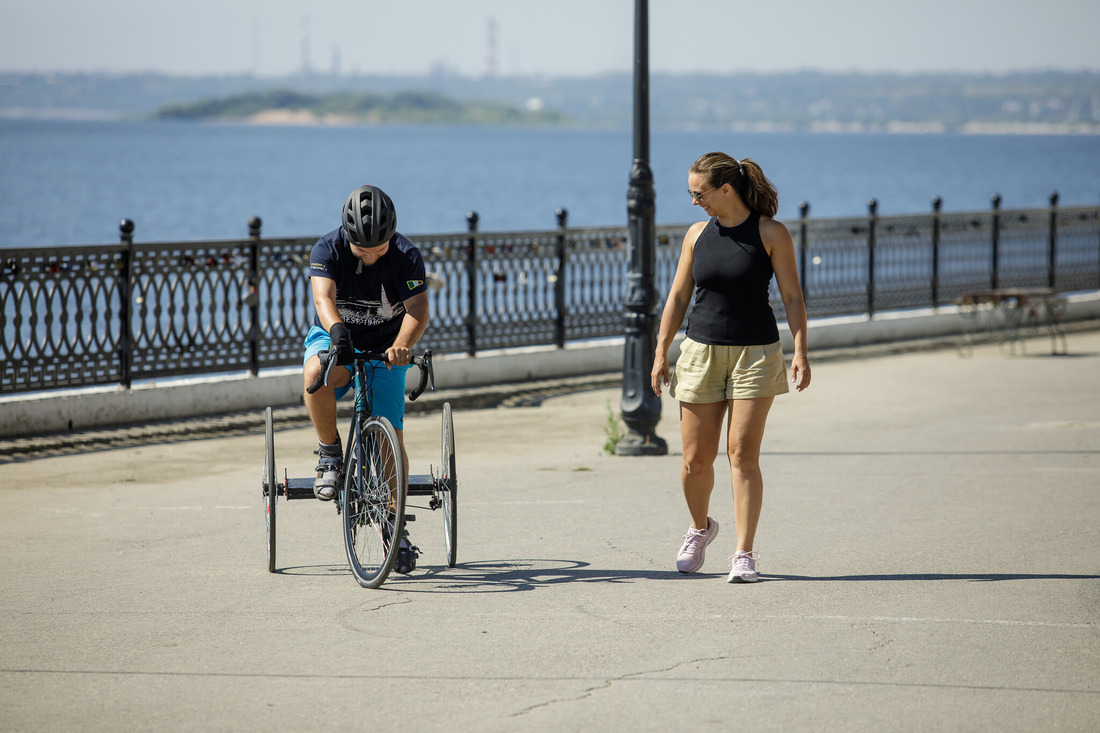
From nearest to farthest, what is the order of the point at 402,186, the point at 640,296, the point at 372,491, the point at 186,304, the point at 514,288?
the point at 372,491 < the point at 640,296 < the point at 186,304 < the point at 514,288 < the point at 402,186

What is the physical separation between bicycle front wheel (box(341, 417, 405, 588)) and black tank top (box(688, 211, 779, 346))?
156 centimetres

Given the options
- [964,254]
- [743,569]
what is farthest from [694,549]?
[964,254]

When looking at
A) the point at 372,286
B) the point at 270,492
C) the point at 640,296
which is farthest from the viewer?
the point at 640,296

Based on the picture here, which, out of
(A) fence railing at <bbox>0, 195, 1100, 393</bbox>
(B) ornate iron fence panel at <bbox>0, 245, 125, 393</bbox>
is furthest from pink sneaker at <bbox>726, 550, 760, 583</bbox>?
(A) fence railing at <bbox>0, 195, 1100, 393</bbox>

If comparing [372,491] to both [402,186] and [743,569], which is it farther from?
[402,186]

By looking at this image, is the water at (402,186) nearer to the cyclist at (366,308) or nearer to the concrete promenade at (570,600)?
the concrete promenade at (570,600)

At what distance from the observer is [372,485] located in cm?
629

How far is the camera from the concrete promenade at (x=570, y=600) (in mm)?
4715

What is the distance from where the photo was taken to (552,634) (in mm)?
5547

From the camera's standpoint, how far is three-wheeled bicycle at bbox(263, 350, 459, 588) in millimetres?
6137

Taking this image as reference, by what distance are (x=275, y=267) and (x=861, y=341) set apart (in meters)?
7.94

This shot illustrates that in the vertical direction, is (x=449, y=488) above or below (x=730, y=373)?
below

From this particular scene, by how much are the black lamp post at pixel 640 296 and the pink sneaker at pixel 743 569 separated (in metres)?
3.44

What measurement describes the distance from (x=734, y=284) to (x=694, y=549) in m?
1.30
